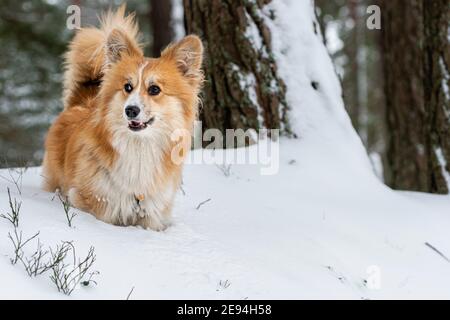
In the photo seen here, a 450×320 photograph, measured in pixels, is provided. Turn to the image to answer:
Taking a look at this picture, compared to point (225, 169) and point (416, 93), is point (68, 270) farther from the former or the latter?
point (416, 93)

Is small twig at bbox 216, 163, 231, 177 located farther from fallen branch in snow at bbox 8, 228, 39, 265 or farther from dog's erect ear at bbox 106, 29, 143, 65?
fallen branch in snow at bbox 8, 228, 39, 265

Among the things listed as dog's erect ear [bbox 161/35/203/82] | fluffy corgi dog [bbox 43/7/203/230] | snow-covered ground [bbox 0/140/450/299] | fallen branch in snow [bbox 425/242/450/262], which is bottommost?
fallen branch in snow [bbox 425/242/450/262]

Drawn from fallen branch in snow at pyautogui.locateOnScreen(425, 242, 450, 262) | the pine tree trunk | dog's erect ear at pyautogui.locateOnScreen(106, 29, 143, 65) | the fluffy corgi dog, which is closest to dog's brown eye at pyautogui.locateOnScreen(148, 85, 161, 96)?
the fluffy corgi dog

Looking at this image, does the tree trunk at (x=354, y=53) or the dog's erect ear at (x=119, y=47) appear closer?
the dog's erect ear at (x=119, y=47)

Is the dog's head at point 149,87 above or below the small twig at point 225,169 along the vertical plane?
above

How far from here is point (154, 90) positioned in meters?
3.88

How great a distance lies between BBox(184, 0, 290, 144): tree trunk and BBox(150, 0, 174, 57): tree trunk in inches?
180

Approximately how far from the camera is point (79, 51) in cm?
483

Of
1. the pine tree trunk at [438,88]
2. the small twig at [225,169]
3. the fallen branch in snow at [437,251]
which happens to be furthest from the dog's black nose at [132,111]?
the pine tree trunk at [438,88]

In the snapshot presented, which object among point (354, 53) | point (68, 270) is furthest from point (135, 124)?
point (354, 53)

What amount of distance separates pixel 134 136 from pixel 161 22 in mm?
6395

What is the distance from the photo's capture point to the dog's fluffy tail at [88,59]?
469 cm

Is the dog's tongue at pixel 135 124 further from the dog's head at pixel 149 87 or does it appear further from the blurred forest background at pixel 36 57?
the blurred forest background at pixel 36 57

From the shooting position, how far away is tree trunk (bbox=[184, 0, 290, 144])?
207 inches
